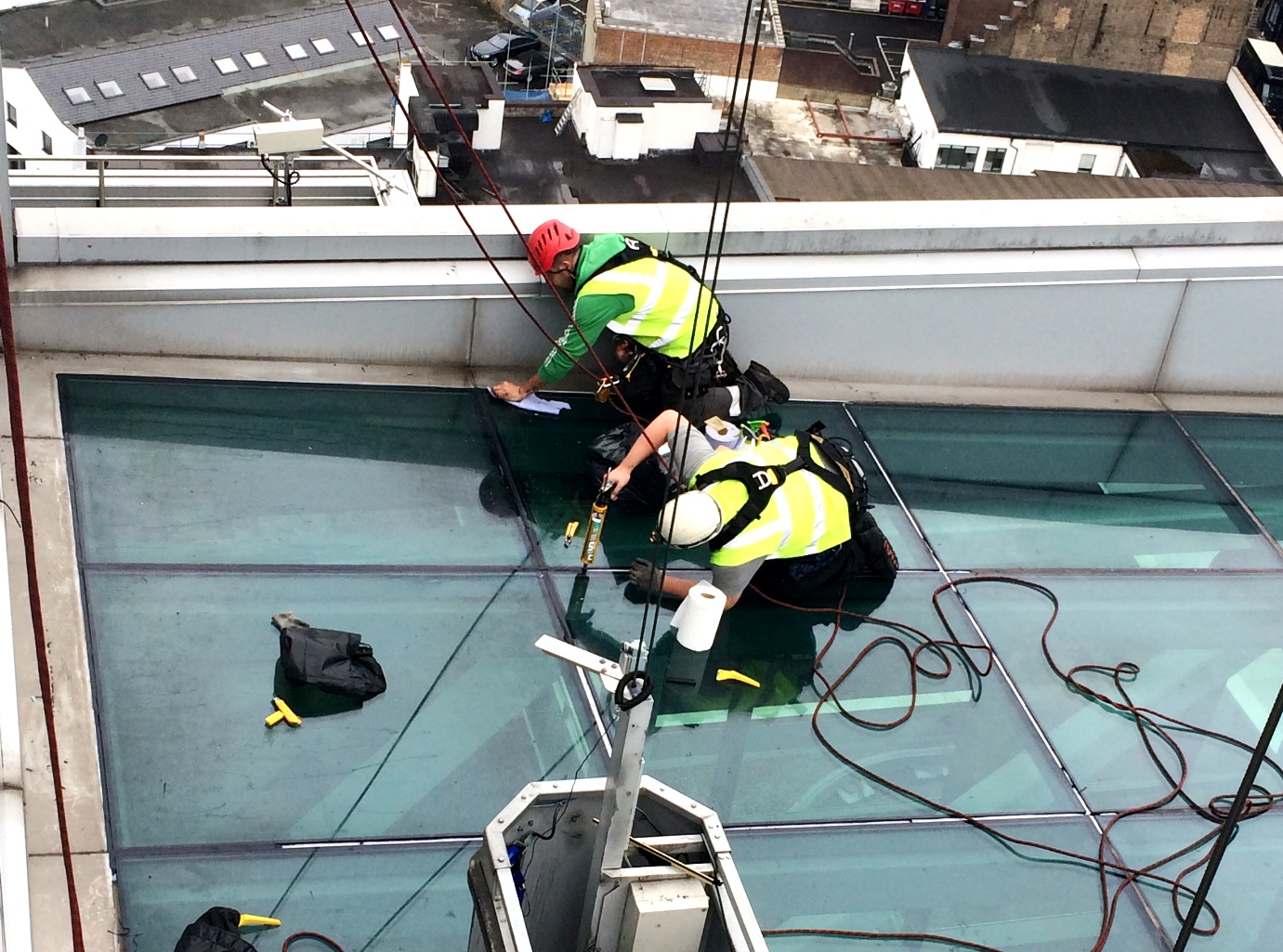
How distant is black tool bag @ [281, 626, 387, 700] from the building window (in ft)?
123

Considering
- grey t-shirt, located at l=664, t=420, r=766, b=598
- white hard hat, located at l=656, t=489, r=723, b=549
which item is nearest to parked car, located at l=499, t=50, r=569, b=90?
grey t-shirt, located at l=664, t=420, r=766, b=598

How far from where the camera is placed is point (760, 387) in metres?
7.66

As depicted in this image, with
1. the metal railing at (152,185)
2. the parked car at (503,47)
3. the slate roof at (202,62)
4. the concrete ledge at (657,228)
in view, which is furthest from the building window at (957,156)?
the concrete ledge at (657,228)

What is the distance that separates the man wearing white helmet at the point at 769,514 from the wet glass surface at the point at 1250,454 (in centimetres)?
236

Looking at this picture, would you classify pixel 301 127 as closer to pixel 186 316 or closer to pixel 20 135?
pixel 186 316

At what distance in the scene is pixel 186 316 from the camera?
7.31 meters

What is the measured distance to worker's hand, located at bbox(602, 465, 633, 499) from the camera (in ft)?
22.6

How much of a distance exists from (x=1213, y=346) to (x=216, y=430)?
214 inches

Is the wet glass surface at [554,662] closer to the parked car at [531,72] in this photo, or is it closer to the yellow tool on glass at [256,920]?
the yellow tool on glass at [256,920]

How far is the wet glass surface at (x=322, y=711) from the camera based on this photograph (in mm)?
5391

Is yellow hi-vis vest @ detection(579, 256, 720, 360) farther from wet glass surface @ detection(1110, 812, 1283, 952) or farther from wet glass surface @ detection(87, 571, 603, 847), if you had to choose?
wet glass surface @ detection(1110, 812, 1283, 952)

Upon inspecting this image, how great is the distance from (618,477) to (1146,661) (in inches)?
98.8

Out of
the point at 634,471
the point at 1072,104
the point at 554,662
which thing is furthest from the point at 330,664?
the point at 1072,104

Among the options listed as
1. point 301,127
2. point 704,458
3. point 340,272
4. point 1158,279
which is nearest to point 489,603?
point 704,458
